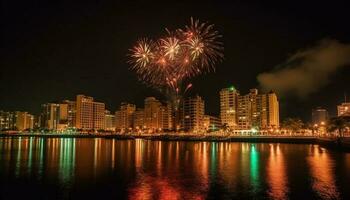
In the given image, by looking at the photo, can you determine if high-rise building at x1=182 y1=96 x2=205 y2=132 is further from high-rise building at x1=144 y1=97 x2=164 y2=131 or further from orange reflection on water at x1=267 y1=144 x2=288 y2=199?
orange reflection on water at x1=267 y1=144 x2=288 y2=199

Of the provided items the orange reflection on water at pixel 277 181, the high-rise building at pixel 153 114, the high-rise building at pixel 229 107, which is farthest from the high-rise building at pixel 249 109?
the orange reflection on water at pixel 277 181

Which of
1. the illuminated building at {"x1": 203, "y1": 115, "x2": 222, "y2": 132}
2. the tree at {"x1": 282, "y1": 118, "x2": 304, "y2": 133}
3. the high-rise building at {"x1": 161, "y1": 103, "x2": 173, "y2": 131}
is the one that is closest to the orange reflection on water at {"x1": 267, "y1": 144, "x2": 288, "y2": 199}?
the tree at {"x1": 282, "y1": 118, "x2": 304, "y2": 133}

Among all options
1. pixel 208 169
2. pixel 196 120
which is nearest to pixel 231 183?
pixel 208 169

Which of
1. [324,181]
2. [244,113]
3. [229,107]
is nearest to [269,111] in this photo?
[244,113]

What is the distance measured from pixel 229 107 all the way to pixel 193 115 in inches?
709

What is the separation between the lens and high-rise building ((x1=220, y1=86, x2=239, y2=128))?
158 m

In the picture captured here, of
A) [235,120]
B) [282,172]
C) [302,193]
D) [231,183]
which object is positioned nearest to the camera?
[302,193]

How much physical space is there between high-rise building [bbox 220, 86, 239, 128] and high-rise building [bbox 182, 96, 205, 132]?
1115cm

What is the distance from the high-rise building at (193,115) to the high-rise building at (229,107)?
439 inches

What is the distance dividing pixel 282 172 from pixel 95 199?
64.8ft

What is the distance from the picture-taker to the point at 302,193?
2322 centimetres

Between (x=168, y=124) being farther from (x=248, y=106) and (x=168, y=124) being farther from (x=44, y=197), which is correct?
(x=44, y=197)

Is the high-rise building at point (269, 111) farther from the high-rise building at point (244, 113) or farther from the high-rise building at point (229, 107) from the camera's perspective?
the high-rise building at point (229, 107)

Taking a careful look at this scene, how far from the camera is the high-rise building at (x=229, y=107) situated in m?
158
